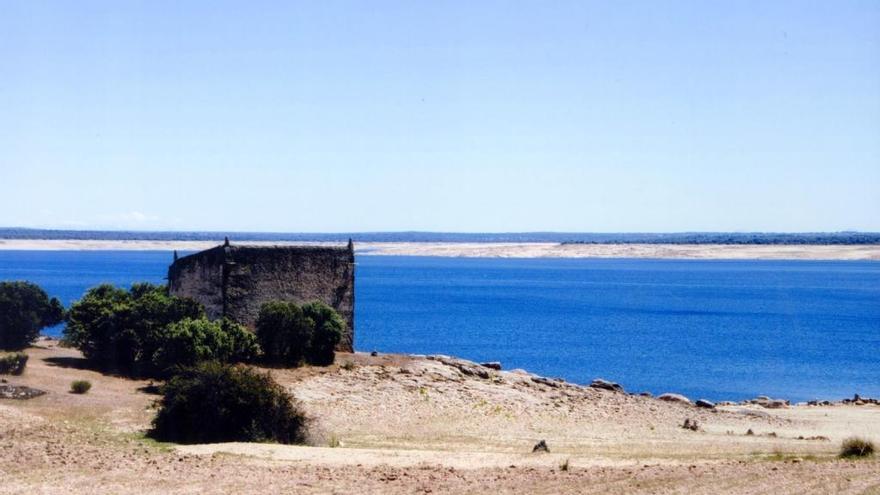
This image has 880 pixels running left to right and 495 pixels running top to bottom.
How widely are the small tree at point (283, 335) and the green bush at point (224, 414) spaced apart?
875 cm

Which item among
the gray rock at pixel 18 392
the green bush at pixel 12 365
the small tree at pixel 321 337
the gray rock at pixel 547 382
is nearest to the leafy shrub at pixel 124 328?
the green bush at pixel 12 365

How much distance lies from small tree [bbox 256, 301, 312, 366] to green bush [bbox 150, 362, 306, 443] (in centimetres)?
875

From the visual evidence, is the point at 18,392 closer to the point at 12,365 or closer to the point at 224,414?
the point at 12,365

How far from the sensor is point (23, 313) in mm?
32844

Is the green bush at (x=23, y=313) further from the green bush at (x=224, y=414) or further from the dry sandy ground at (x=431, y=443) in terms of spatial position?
the green bush at (x=224, y=414)

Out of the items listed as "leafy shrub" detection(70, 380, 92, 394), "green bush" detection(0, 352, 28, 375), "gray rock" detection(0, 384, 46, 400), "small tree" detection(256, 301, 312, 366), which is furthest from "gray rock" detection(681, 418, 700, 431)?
"green bush" detection(0, 352, 28, 375)

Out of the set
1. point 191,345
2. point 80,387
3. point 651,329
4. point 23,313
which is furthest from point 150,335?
point 651,329

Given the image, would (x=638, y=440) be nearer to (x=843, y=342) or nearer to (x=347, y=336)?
(x=347, y=336)

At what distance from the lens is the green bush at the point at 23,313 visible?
1271 inches

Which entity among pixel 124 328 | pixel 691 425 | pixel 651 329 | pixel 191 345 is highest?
pixel 124 328

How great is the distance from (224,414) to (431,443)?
4489 mm

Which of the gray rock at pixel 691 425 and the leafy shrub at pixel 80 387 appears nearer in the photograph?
the leafy shrub at pixel 80 387

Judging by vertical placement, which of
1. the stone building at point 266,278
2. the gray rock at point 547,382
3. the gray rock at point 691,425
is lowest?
the gray rock at point 691,425

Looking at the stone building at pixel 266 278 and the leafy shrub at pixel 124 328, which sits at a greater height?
the stone building at pixel 266 278
